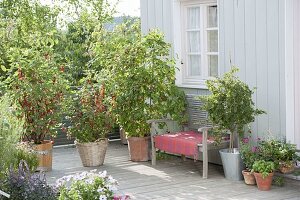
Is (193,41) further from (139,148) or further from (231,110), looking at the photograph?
(231,110)

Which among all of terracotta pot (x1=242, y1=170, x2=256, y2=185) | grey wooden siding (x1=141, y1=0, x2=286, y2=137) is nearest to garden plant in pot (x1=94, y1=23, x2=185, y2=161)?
grey wooden siding (x1=141, y1=0, x2=286, y2=137)

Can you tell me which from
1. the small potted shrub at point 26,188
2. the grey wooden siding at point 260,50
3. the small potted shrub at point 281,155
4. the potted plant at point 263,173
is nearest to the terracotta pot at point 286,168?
the small potted shrub at point 281,155

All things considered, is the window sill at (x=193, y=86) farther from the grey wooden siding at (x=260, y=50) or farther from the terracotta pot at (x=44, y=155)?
the terracotta pot at (x=44, y=155)

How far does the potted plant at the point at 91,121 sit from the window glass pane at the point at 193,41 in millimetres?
1499

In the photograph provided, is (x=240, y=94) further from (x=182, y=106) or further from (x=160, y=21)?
(x=160, y=21)

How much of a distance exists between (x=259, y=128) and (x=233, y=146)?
1.45 ft

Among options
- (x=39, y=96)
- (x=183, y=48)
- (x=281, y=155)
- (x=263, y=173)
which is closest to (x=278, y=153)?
(x=281, y=155)

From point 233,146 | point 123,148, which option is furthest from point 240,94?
point 123,148

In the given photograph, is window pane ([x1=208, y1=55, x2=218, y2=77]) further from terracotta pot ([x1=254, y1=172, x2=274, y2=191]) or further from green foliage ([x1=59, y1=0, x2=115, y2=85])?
green foliage ([x1=59, y1=0, x2=115, y2=85])

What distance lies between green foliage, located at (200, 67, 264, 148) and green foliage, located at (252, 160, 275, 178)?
1.98 ft

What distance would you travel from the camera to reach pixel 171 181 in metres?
7.35

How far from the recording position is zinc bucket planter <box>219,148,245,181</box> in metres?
7.09

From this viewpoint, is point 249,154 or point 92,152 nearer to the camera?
point 249,154

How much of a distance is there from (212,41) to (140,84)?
1213 millimetres
